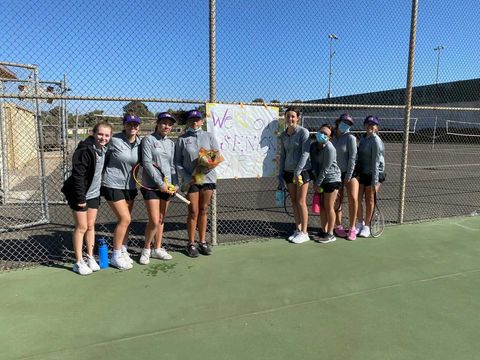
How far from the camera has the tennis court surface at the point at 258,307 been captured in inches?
119

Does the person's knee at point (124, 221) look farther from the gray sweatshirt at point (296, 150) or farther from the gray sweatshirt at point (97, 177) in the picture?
the gray sweatshirt at point (296, 150)

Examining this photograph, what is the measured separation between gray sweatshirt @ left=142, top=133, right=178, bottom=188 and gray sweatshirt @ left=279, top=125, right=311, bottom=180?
1.68m

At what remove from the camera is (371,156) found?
5703 mm

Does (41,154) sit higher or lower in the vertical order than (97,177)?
higher

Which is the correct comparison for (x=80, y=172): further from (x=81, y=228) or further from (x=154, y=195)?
(x=154, y=195)

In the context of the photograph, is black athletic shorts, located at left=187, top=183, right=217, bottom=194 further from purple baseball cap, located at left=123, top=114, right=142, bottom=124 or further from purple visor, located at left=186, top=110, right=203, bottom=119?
purple baseball cap, located at left=123, top=114, right=142, bottom=124

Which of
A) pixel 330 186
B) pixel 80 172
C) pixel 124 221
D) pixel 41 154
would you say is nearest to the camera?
pixel 80 172

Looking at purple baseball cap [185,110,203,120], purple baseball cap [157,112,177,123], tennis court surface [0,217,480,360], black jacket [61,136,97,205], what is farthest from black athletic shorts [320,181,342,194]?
black jacket [61,136,97,205]

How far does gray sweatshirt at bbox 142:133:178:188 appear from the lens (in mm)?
4473

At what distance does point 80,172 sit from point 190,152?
1.34 meters

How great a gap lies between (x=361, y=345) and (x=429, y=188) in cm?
882

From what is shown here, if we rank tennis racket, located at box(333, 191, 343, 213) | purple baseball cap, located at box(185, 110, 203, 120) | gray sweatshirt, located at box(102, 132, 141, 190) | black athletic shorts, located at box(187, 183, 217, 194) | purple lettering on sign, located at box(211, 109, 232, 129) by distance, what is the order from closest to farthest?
gray sweatshirt, located at box(102, 132, 141, 190)
purple baseball cap, located at box(185, 110, 203, 120)
black athletic shorts, located at box(187, 183, 217, 194)
purple lettering on sign, located at box(211, 109, 232, 129)
tennis racket, located at box(333, 191, 343, 213)

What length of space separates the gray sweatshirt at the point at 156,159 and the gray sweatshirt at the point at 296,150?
1.68m

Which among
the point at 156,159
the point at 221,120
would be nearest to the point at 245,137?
the point at 221,120
